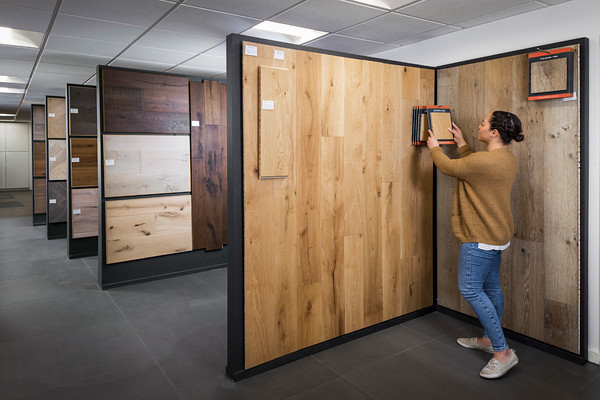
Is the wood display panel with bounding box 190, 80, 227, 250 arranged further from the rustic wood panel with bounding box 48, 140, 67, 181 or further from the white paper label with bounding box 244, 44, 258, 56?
the rustic wood panel with bounding box 48, 140, 67, 181

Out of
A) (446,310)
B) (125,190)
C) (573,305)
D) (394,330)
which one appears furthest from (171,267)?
(573,305)

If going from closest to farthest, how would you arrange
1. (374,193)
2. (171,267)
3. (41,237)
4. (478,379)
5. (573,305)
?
(478,379) → (573,305) → (374,193) → (171,267) → (41,237)

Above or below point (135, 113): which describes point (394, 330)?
below

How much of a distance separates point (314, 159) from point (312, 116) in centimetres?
28

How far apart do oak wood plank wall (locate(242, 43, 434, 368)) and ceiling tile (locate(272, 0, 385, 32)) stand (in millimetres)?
397

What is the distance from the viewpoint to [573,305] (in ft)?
8.80

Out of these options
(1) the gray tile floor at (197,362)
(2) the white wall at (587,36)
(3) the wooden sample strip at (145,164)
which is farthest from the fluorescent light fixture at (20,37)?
(2) the white wall at (587,36)

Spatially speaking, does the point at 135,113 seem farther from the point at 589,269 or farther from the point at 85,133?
the point at 589,269

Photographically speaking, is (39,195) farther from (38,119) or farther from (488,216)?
(488,216)

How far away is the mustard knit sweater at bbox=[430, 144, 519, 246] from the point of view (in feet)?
8.26

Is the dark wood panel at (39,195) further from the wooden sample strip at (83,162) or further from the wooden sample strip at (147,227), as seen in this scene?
the wooden sample strip at (147,227)

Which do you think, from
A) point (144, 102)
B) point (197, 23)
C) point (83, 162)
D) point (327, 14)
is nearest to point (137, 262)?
point (144, 102)

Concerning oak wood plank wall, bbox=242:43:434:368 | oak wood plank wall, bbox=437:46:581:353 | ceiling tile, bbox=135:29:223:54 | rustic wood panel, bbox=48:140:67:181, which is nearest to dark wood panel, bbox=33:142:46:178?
rustic wood panel, bbox=48:140:67:181

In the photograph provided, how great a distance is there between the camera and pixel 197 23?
3.29 meters
